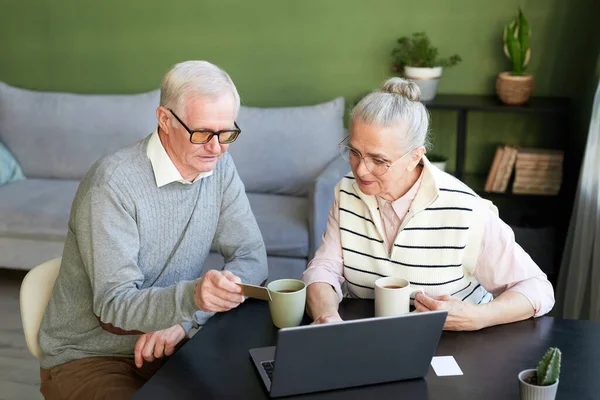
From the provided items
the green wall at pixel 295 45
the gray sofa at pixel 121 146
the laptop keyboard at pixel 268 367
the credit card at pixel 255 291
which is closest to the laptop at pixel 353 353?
the laptop keyboard at pixel 268 367

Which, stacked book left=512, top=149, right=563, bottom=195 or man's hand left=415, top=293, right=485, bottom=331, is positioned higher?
man's hand left=415, top=293, right=485, bottom=331

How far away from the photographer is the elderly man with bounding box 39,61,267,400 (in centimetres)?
166

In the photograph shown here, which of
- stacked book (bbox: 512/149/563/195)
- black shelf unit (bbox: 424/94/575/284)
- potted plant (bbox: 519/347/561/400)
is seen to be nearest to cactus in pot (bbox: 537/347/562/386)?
potted plant (bbox: 519/347/561/400)

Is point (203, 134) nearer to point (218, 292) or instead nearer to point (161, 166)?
point (161, 166)

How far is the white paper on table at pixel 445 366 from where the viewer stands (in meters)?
1.42

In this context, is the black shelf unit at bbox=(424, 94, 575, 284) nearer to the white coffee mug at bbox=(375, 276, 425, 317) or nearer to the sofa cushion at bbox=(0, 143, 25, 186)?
the white coffee mug at bbox=(375, 276, 425, 317)

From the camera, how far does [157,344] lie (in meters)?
1.70

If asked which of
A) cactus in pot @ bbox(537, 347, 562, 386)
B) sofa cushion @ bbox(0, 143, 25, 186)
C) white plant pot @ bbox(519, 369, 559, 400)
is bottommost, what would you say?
sofa cushion @ bbox(0, 143, 25, 186)

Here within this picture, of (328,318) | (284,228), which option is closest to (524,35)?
(284,228)

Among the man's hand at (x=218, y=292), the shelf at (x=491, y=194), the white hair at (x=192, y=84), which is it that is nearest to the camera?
the man's hand at (x=218, y=292)

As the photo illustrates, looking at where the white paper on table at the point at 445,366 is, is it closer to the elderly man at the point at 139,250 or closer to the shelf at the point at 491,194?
the elderly man at the point at 139,250

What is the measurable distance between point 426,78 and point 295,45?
758 mm

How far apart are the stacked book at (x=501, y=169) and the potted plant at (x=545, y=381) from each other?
236 centimetres

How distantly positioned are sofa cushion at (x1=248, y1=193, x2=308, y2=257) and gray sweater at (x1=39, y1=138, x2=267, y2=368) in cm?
120
